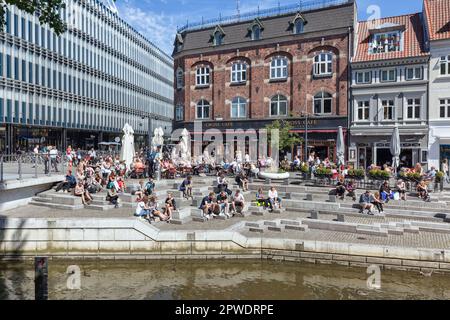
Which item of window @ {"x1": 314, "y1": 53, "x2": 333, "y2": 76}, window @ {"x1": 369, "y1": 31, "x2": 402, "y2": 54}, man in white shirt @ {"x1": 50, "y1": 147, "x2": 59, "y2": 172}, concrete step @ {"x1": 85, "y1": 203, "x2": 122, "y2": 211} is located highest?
window @ {"x1": 369, "y1": 31, "x2": 402, "y2": 54}

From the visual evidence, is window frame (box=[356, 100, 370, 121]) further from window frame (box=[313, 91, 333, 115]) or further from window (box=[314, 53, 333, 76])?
window (box=[314, 53, 333, 76])

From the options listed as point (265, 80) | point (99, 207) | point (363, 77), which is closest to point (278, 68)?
point (265, 80)

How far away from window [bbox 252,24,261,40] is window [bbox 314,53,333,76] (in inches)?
248

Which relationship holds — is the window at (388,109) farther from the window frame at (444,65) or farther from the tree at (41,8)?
the tree at (41,8)

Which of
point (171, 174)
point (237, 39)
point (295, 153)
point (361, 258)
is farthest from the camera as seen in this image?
point (237, 39)

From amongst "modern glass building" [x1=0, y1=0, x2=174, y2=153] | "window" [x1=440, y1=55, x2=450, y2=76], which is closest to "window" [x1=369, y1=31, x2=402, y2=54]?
"window" [x1=440, y1=55, x2=450, y2=76]

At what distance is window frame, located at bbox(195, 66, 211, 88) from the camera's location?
1614 inches

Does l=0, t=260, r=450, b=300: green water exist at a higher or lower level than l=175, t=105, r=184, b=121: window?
lower

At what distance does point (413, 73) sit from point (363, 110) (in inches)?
184

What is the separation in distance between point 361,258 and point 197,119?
31.0 m

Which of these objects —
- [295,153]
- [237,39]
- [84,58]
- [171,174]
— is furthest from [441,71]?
[84,58]

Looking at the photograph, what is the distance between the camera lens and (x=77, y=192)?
18.0 metres

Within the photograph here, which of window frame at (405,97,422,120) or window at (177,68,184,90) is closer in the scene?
window frame at (405,97,422,120)
